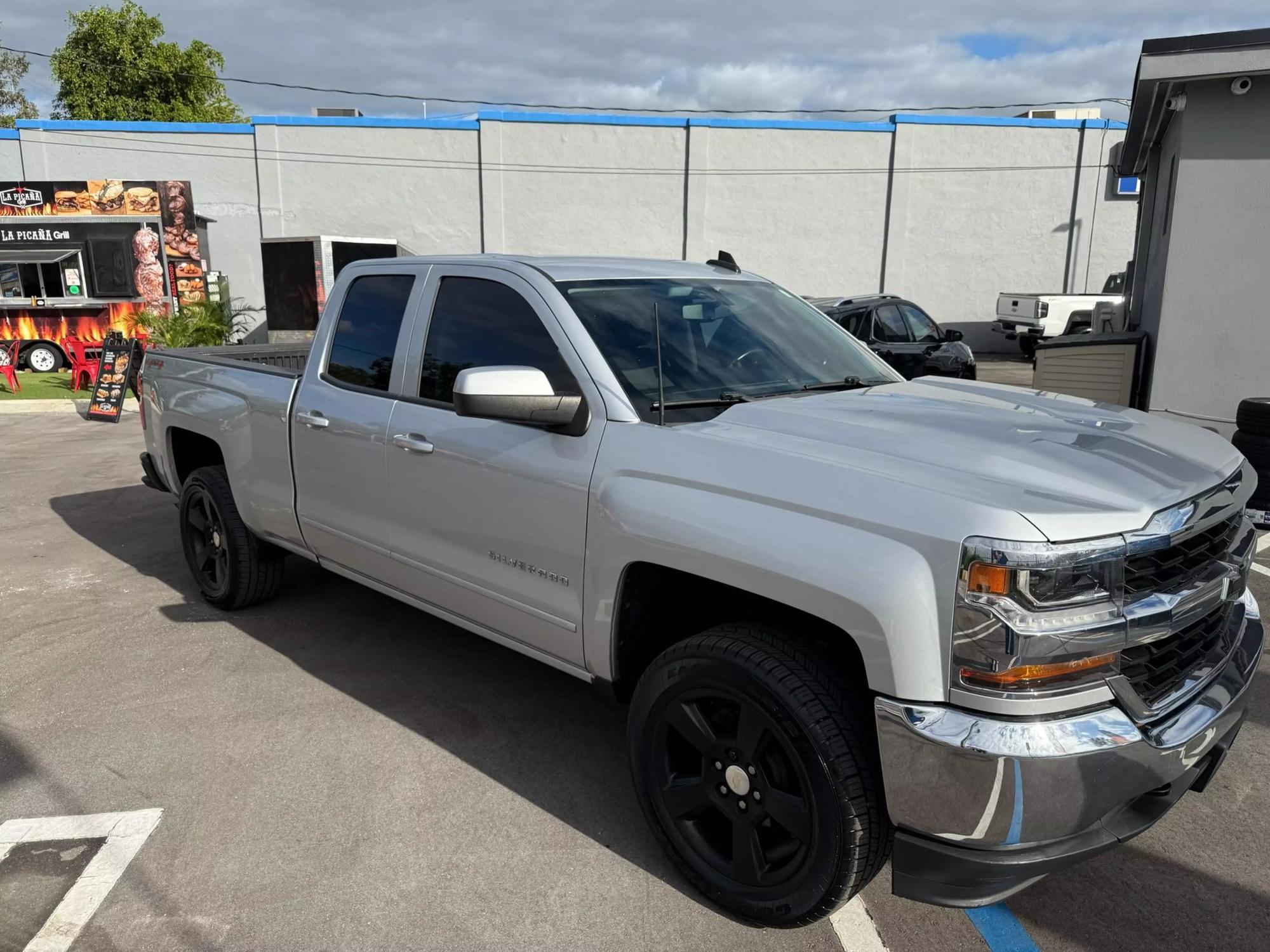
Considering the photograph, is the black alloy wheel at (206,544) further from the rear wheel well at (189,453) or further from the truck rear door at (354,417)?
the truck rear door at (354,417)

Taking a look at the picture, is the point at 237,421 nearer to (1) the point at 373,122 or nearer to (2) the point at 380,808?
(2) the point at 380,808

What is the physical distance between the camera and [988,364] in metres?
22.2

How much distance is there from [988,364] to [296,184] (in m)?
17.2

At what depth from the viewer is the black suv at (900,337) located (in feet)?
40.9

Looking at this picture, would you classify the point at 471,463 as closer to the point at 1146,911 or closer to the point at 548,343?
the point at 548,343

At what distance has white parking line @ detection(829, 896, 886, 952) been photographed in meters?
2.74

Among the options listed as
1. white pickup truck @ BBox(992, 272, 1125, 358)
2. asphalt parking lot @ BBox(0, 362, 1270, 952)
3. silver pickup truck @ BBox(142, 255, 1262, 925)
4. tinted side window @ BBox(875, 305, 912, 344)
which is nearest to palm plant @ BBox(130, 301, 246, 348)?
tinted side window @ BBox(875, 305, 912, 344)

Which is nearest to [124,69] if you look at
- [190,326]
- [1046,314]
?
[190,326]

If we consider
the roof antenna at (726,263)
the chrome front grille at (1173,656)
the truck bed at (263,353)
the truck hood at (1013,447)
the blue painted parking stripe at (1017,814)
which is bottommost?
the blue painted parking stripe at (1017,814)

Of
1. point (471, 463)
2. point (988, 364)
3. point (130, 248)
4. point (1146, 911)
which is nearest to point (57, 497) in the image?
point (471, 463)

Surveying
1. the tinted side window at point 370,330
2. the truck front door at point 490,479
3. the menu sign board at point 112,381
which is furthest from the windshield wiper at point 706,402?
the menu sign board at point 112,381

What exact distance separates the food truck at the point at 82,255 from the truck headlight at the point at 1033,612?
19.4m

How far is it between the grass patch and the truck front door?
12453mm

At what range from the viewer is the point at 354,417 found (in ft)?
13.6
